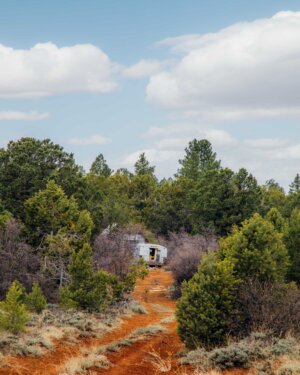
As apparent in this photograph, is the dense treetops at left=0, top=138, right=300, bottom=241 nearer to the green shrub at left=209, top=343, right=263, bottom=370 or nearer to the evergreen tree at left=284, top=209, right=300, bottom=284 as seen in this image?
the evergreen tree at left=284, top=209, right=300, bottom=284

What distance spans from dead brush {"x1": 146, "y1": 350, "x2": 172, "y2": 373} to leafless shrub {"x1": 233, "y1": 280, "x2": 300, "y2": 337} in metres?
2.67

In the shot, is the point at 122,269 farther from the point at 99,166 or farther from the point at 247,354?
the point at 99,166

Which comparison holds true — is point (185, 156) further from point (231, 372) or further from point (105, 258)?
point (231, 372)

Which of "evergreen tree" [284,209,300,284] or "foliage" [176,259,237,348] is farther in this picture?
"evergreen tree" [284,209,300,284]

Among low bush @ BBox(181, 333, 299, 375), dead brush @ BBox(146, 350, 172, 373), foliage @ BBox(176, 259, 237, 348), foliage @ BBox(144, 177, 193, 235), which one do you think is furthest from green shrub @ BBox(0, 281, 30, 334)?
foliage @ BBox(144, 177, 193, 235)

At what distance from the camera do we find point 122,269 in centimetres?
3075

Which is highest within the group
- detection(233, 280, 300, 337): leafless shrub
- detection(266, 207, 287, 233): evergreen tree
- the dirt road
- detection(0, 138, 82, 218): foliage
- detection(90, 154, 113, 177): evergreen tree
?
detection(90, 154, 113, 177): evergreen tree

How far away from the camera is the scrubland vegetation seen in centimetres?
1544

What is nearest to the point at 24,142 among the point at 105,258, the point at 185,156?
the point at 105,258

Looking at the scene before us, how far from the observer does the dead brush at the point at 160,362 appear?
45.1ft

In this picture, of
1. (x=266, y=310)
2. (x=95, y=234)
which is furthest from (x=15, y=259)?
(x=266, y=310)

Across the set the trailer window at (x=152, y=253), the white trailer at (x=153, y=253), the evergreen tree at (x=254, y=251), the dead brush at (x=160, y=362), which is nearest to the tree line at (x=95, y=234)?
the evergreen tree at (x=254, y=251)

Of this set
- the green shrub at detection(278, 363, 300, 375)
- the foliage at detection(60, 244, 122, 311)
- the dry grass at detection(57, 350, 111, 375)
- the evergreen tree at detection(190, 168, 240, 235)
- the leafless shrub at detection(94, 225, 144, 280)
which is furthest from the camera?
the evergreen tree at detection(190, 168, 240, 235)

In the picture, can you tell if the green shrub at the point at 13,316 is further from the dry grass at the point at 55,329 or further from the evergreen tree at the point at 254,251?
the evergreen tree at the point at 254,251
